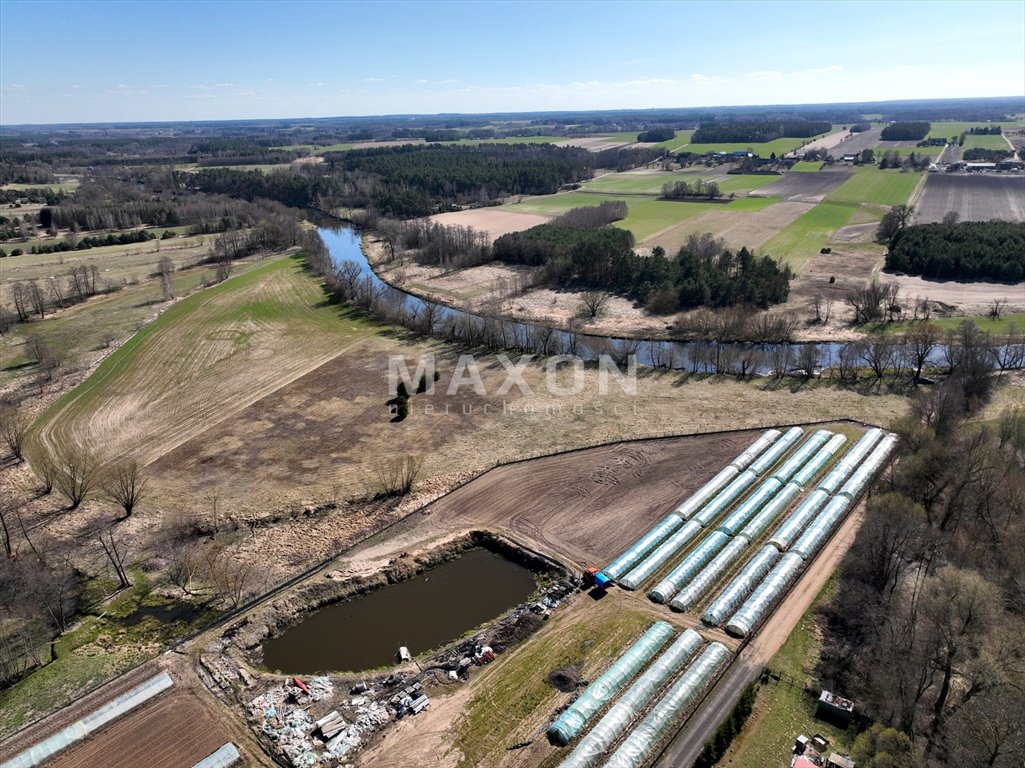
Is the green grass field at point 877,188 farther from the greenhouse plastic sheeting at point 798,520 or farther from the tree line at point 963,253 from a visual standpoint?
the greenhouse plastic sheeting at point 798,520

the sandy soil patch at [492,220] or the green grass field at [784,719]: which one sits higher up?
the sandy soil patch at [492,220]

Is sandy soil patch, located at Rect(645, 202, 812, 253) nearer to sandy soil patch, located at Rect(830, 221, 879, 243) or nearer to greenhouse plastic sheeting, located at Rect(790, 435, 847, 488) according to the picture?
sandy soil patch, located at Rect(830, 221, 879, 243)

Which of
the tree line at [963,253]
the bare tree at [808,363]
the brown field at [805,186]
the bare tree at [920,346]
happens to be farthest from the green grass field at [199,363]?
the brown field at [805,186]

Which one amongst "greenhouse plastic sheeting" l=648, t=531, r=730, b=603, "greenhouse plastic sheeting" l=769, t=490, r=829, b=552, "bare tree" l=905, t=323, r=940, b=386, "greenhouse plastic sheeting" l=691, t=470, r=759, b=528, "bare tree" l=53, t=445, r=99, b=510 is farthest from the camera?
"bare tree" l=905, t=323, r=940, b=386

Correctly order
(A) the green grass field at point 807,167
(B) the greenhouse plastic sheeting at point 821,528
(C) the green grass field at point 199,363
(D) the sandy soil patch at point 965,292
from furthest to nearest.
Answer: (A) the green grass field at point 807,167
(D) the sandy soil patch at point 965,292
(C) the green grass field at point 199,363
(B) the greenhouse plastic sheeting at point 821,528

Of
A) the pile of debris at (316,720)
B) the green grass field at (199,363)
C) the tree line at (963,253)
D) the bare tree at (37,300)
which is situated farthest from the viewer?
the tree line at (963,253)

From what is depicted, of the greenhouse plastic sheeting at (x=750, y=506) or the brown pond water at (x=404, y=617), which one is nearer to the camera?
the brown pond water at (x=404, y=617)

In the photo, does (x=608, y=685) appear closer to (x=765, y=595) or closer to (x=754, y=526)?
(x=765, y=595)

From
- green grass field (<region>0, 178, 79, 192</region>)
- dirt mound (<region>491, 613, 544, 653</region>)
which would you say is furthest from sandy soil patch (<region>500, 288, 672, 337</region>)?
green grass field (<region>0, 178, 79, 192</region>)
